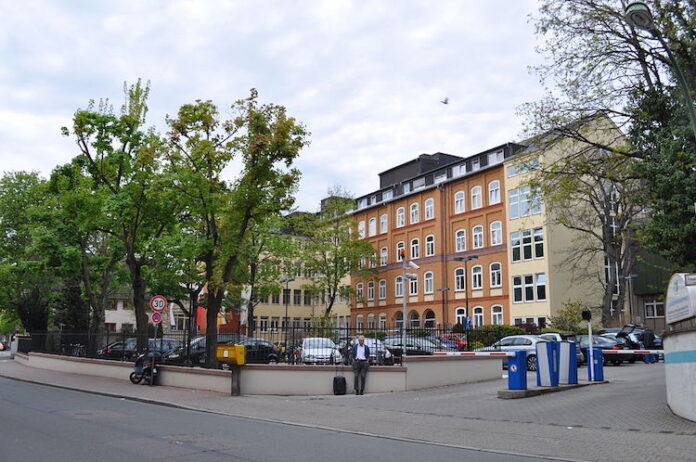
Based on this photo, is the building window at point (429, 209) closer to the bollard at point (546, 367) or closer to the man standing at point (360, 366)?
the man standing at point (360, 366)

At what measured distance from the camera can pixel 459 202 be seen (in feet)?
187

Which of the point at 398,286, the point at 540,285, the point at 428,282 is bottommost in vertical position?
the point at 540,285

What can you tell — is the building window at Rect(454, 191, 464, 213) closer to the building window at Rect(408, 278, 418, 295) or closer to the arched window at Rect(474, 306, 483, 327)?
the building window at Rect(408, 278, 418, 295)

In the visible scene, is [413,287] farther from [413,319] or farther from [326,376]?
[326,376]

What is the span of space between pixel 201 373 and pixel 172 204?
8.13 metres

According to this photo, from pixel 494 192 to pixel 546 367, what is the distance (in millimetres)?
37093

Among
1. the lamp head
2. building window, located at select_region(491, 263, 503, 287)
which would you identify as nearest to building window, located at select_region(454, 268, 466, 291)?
building window, located at select_region(491, 263, 503, 287)

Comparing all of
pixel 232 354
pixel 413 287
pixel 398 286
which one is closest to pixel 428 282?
pixel 413 287

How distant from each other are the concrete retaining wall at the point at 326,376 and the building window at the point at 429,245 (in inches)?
1441

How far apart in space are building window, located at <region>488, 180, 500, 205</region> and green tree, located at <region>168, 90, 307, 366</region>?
32.6 m

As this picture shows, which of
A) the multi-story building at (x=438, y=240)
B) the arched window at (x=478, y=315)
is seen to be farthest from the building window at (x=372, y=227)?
the arched window at (x=478, y=315)

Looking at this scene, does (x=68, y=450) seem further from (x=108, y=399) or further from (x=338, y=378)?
(x=338, y=378)

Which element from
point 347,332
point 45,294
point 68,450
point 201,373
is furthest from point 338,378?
point 45,294

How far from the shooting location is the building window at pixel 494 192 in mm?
53125
